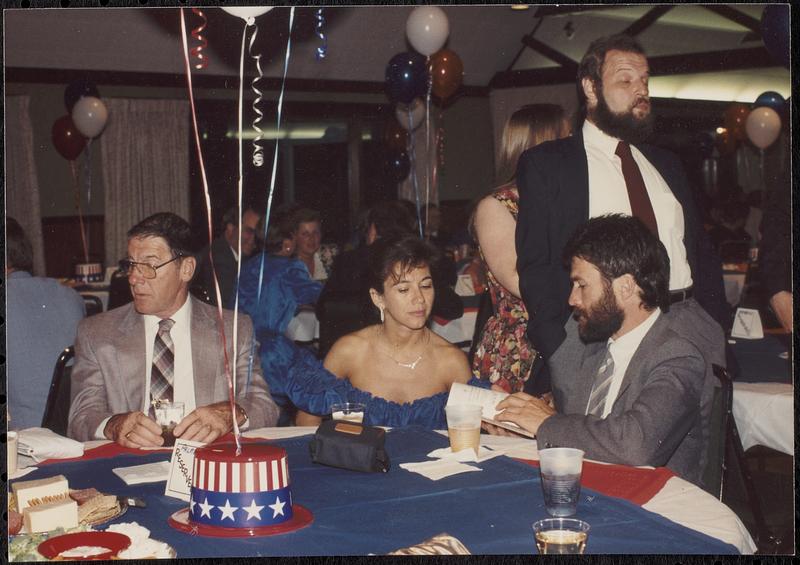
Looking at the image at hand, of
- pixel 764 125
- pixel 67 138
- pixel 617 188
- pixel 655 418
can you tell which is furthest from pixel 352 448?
pixel 67 138

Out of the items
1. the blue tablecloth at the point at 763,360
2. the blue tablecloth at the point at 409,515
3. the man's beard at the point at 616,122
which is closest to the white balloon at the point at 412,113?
the blue tablecloth at the point at 763,360

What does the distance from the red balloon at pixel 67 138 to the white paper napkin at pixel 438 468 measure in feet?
22.3

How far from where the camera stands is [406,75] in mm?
6473

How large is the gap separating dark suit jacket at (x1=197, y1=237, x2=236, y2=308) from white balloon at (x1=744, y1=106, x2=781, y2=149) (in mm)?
3256

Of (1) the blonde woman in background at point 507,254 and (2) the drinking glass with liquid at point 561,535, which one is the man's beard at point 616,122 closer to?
(1) the blonde woman in background at point 507,254

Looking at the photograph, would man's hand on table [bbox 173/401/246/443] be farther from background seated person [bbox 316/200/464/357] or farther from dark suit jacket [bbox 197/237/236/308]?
dark suit jacket [bbox 197/237/236/308]

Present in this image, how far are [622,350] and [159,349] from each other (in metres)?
1.40

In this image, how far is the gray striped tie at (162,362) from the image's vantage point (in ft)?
9.31

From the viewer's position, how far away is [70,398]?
2.80 meters

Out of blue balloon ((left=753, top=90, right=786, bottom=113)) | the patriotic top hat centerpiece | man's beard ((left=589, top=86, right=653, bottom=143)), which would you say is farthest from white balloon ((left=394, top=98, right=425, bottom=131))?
the patriotic top hat centerpiece

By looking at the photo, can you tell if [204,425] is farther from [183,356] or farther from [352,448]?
[183,356]

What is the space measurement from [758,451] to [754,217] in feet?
10.1

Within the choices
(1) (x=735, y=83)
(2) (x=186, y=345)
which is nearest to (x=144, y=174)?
(1) (x=735, y=83)

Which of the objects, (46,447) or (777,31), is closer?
(46,447)
